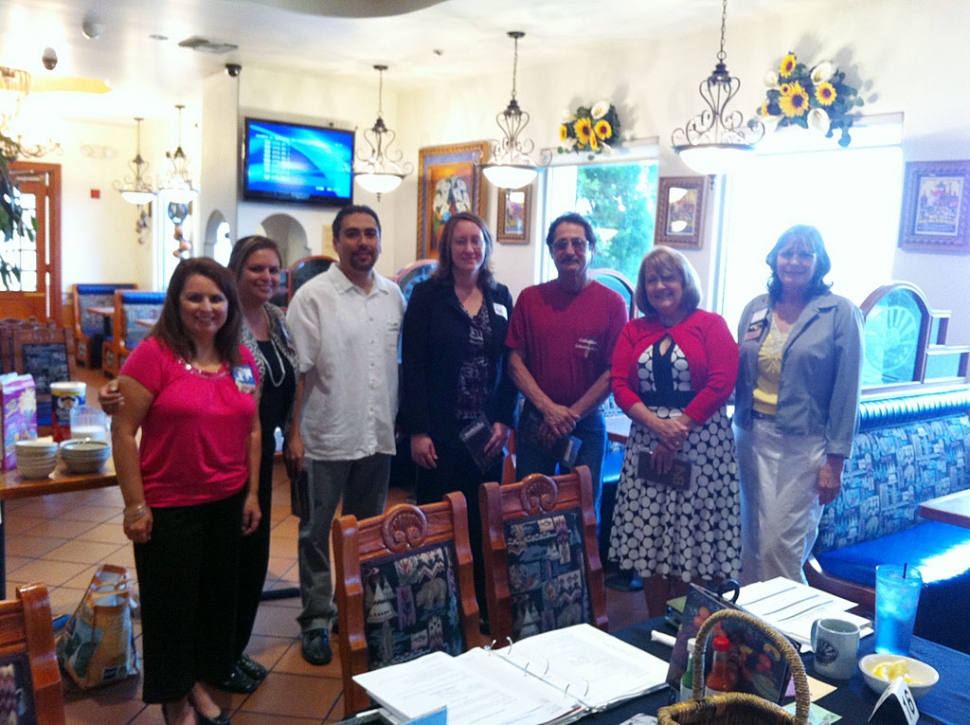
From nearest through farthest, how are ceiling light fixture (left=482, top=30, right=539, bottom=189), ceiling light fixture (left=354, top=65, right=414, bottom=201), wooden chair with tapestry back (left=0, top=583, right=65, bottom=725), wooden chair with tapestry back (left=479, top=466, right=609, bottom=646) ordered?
1. wooden chair with tapestry back (left=0, top=583, right=65, bottom=725)
2. wooden chair with tapestry back (left=479, top=466, right=609, bottom=646)
3. ceiling light fixture (left=482, top=30, right=539, bottom=189)
4. ceiling light fixture (left=354, top=65, right=414, bottom=201)

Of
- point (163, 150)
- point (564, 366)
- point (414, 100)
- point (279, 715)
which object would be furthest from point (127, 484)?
point (163, 150)

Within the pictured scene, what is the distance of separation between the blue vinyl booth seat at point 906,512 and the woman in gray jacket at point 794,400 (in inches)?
9.9

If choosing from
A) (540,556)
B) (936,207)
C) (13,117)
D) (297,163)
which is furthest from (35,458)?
(13,117)

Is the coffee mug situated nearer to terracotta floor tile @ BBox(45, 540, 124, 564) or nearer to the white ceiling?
terracotta floor tile @ BBox(45, 540, 124, 564)

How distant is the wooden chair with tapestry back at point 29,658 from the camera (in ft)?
4.29

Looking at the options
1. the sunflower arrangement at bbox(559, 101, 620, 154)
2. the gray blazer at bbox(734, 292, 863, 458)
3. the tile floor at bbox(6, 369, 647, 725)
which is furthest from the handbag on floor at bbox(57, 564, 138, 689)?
the sunflower arrangement at bbox(559, 101, 620, 154)

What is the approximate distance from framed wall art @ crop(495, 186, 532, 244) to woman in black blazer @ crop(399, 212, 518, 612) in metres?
3.92

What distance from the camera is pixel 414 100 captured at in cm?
788

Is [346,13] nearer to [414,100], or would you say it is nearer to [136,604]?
[414,100]

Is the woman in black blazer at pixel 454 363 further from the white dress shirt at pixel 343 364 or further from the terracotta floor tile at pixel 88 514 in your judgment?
the terracotta floor tile at pixel 88 514

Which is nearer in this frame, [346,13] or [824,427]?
[824,427]

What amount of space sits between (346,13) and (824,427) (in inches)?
160

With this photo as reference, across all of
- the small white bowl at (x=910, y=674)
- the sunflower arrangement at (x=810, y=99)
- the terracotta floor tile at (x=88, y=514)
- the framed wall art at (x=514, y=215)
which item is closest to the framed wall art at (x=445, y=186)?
the framed wall art at (x=514, y=215)

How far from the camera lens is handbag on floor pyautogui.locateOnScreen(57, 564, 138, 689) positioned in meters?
2.69
